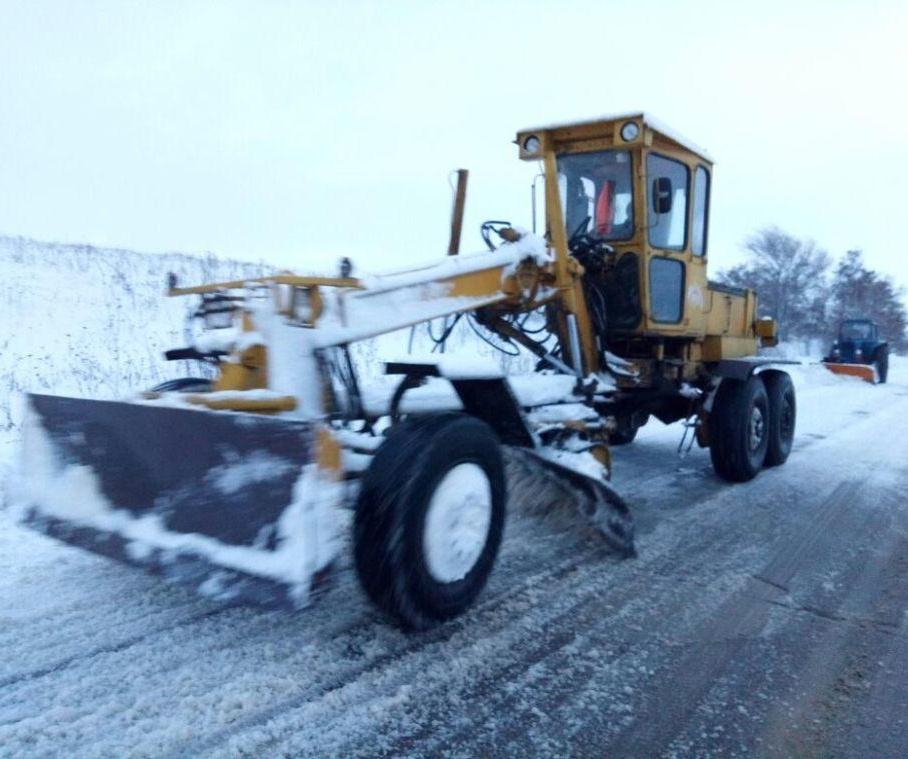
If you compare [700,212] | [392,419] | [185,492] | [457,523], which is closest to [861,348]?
[700,212]

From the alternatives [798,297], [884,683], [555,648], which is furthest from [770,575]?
[798,297]

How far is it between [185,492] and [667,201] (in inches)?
155

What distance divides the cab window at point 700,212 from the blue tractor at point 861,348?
50.1 ft

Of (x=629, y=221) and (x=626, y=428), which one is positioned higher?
(x=629, y=221)

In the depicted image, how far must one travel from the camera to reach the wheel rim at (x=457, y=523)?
315 cm

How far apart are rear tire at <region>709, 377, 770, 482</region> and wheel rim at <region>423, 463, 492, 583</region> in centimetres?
348

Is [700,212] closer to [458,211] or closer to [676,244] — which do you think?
[676,244]

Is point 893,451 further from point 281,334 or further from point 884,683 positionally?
point 281,334

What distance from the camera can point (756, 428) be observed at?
6.69m

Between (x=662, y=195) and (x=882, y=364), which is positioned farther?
(x=882, y=364)

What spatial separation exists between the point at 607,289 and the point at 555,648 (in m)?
3.34

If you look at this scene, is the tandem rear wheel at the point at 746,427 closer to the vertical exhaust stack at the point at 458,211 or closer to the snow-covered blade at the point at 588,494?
the snow-covered blade at the point at 588,494

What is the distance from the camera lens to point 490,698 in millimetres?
2758

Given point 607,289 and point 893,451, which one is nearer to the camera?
point 607,289
